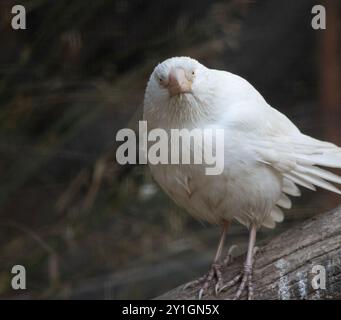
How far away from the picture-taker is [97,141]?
4238 mm

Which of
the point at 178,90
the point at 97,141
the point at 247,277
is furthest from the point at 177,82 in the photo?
the point at 97,141

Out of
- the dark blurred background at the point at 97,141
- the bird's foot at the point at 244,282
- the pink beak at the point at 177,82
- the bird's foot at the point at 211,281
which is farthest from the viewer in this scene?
the dark blurred background at the point at 97,141

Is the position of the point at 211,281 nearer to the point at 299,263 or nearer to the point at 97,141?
the point at 299,263

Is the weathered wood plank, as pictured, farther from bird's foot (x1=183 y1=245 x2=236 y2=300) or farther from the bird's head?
the bird's head

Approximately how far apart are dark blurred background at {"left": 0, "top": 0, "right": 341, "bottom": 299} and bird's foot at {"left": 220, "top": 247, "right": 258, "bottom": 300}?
3.53 ft

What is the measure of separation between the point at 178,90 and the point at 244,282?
66cm

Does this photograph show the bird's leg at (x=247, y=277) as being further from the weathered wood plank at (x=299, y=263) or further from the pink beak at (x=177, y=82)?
the pink beak at (x=177, y=82)

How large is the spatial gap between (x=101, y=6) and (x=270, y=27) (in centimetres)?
99

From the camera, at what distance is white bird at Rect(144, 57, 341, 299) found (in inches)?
99.0

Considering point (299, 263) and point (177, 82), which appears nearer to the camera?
point (177, 82)

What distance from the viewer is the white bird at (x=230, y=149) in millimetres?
2514

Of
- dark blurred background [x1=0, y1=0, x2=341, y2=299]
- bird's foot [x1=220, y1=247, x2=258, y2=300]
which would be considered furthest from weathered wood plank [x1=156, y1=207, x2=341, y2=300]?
dark blurred background [x1=0, y1=0, x2=341, y2=299]

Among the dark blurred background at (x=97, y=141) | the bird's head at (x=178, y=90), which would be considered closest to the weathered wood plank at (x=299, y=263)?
the bird's head at (x=178, y=90)
